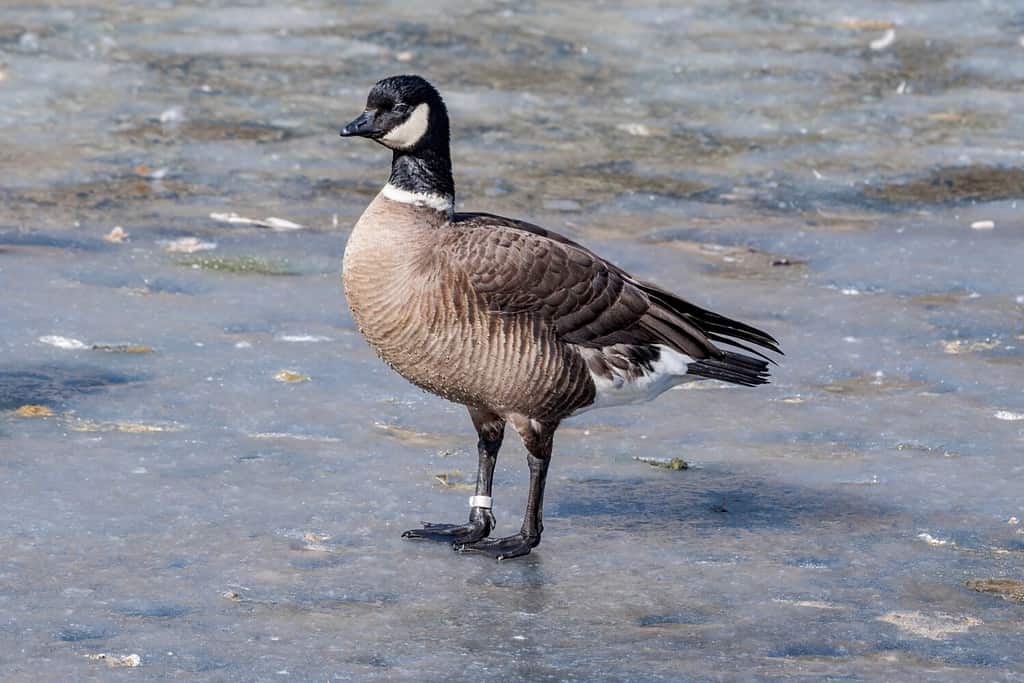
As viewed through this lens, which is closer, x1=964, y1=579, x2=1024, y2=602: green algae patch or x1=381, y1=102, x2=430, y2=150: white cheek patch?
x1=964, y1=579, x2=1024, y2=602: green algae patch

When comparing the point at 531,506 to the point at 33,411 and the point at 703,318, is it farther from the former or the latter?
the point at 33,411

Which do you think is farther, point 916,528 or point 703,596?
point 916,528

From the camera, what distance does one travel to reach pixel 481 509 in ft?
21.9

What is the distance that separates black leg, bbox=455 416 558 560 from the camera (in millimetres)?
6449

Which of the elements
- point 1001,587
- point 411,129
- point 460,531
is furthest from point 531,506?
point 1001,587

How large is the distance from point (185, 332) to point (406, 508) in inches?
103

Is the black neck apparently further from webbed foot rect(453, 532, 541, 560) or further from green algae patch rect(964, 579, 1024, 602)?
green algae patch rect(964, 579, 1024, 602)

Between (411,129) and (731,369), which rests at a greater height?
(411,129)

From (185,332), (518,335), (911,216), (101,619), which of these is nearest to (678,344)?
(518,335)

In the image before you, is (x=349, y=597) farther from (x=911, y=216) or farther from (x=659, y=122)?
(x=659, y=122)

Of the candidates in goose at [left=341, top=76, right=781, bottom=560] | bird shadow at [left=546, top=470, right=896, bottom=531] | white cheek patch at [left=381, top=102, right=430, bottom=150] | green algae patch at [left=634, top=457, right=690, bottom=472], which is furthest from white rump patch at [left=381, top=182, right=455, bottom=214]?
green algae patch at [left=634, top=457, right=690, bottom=472]

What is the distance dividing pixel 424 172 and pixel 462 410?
1.94 meters

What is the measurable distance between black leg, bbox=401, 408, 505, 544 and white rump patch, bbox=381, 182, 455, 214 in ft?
2.70

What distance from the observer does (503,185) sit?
12.5 meters
